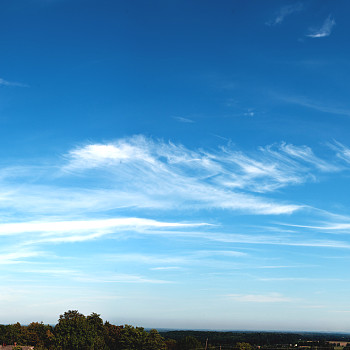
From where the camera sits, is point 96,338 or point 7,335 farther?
point 7,335

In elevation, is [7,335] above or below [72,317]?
below

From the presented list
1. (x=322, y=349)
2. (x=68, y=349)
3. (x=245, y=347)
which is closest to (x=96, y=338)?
(x=68, y=349)

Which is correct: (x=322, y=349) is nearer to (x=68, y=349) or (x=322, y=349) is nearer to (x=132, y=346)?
(x=132, y=346)

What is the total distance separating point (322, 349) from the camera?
448 feet

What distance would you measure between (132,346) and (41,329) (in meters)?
35.2

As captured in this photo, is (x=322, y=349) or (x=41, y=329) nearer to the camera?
(x=41, y=329)

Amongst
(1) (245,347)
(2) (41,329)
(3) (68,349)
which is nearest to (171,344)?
(1) (245,347)

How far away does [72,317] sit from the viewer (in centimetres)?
9594

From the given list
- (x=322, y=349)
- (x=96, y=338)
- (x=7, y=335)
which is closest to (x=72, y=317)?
(x=96, y=338)

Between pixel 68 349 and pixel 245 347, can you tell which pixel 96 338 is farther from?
pixel 245 347

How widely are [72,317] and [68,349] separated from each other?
924cm

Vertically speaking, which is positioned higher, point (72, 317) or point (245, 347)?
point (72, 317)

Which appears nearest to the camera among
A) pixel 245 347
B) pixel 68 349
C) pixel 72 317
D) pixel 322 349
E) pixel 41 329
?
pixel 68 349

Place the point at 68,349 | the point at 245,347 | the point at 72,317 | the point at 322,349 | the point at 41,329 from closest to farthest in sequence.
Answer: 1. the point at 68,349
2. the point at 72,317
3. the point at 41,329
4. the point at 245,347
5. the point at 322,349
